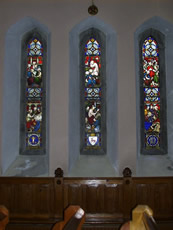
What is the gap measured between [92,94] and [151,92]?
126 centimetres

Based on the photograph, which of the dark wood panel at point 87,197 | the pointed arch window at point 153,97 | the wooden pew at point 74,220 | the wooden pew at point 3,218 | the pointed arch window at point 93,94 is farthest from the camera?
the pointed arch window at point 93,94

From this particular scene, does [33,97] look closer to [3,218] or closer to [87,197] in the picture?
[87,197]

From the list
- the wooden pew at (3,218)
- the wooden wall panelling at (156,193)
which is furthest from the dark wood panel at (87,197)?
the wooden pew at (3,218)

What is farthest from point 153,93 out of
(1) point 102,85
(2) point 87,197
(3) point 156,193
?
(2) point 87,197

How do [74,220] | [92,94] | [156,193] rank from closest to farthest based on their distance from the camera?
[74,220] → [156,193] → [92,94]

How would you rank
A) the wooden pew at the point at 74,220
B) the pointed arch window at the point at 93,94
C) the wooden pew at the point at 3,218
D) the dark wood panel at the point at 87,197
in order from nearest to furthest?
the wooden pew at the point at 74,220, the wooden pew at the point at 3,218, the dark wood panel at the point at 87,197, the pointed arch window at the point at 93,94

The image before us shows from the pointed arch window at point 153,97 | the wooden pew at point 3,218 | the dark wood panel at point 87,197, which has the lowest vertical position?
the dark wood panel at point 87,197

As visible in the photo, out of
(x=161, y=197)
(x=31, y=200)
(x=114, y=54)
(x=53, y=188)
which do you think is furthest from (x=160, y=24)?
(x=31, y=200)

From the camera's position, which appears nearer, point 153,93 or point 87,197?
point 87,197

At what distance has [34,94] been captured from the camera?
5.67 metres

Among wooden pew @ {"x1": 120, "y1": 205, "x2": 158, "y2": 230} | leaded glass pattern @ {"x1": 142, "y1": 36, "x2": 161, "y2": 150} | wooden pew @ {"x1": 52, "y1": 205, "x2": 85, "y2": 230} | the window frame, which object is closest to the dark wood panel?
the window frame

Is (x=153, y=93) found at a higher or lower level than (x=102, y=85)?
lower

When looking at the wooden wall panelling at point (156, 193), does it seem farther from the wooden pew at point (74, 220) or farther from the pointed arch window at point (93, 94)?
the wooden pew at point (74, 220)

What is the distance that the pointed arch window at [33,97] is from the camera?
5586 mm
